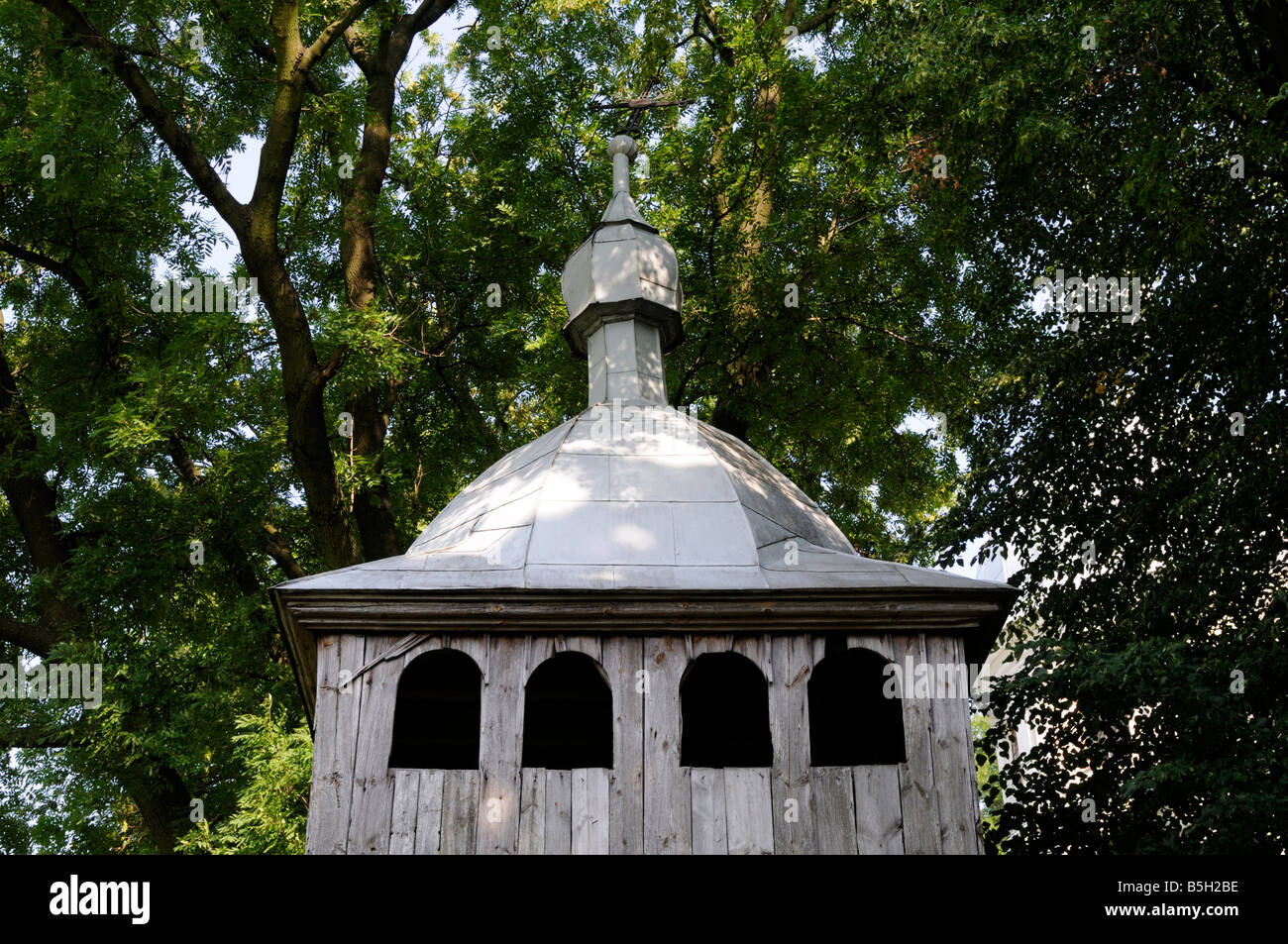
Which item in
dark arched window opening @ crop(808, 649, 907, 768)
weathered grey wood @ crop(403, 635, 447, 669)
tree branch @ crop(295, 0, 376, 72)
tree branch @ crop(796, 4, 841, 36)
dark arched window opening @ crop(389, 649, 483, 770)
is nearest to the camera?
weathered grey wood @ crop(403, 635, 447, 669)

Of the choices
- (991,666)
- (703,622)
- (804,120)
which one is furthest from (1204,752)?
(991,666)

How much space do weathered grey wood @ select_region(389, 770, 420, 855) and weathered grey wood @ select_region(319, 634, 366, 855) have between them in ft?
0.84

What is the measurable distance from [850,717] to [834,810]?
9.27ft

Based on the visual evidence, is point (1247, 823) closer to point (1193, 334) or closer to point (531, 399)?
point (1193, 334)

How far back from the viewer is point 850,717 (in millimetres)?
10812

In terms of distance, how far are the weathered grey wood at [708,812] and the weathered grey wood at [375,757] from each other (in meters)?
1.71

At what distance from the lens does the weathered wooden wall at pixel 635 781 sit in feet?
26.1

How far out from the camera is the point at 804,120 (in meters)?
14.8

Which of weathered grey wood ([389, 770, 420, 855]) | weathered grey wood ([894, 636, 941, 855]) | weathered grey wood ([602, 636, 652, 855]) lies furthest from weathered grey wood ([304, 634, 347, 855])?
weathered grey wood ([894, 636, 941, 855])

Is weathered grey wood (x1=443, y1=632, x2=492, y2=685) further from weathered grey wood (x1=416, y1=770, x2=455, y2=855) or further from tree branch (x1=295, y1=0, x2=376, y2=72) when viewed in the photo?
tree branch (x1=295, y1=0, x2=376, y2=72)

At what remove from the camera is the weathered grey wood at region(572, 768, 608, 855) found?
795cm

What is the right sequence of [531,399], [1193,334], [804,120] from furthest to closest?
[531,399]
[804,120]
[1193,334]

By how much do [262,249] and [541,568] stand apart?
6.19m

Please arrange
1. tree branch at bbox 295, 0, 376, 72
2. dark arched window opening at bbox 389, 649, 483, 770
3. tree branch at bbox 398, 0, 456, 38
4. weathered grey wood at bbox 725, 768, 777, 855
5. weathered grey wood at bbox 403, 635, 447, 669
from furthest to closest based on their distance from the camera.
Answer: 1. tree branch at bbox 398, 0, 456, 38
2. tree branch at bbox 295, 0, 376, 72
3. dark arched window opening at bbox 389, 649, 483, 770
4. weathered grey wood at bbox 403, 635, 447, 669
5. weathered grey wood at bbox 725, 768, 777, 855
